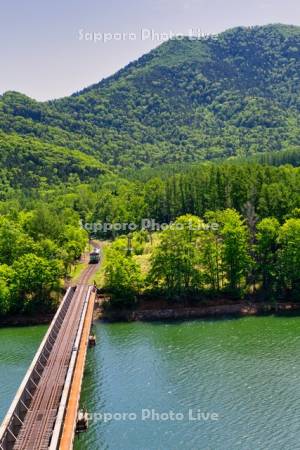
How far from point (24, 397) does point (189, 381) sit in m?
19.3

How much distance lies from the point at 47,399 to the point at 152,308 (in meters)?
36.6

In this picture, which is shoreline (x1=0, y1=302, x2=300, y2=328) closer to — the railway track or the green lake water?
the green lake water

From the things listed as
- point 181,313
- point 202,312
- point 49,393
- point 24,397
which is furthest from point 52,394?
point 202,312

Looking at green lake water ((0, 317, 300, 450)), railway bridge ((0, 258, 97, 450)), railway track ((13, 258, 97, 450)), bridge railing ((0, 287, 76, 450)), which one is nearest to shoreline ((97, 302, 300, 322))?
green lake water ((0, 317, 300, 450))

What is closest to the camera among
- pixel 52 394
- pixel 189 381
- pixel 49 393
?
pixel 52 394

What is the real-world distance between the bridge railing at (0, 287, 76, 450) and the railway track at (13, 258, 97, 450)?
0.36m

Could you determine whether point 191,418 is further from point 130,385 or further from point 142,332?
point 142,332

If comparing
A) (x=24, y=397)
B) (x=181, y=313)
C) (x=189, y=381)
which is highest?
(x=181, y=313)

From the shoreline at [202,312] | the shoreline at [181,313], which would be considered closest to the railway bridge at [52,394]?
the shoreline at [181,313]

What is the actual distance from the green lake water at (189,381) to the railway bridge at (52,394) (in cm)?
436

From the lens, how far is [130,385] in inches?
2110

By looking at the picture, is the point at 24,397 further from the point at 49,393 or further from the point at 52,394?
the point at 52,394

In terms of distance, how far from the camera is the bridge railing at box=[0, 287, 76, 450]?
120ft

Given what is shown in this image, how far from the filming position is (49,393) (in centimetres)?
4462
